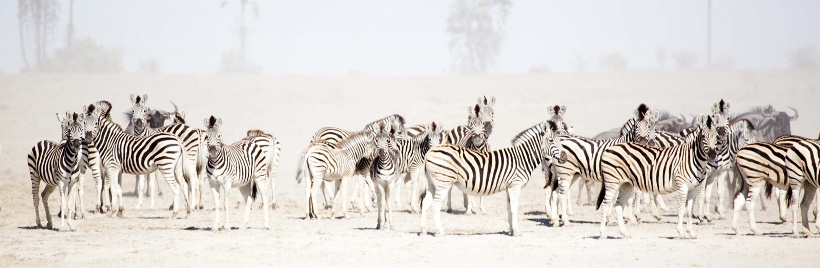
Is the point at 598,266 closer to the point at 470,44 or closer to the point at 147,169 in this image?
the point at 147,169

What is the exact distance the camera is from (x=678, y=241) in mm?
13086

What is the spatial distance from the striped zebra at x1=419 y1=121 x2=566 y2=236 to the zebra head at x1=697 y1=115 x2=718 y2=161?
205 cm

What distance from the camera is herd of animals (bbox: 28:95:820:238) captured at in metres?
13.2

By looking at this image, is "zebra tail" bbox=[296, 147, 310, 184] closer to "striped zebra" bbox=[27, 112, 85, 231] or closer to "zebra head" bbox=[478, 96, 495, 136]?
"zebra head" bbox=[478, 96, 495, 136]

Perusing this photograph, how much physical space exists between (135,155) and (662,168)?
30.7ft

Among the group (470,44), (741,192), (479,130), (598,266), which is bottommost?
(598,266)

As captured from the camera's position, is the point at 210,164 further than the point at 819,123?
No

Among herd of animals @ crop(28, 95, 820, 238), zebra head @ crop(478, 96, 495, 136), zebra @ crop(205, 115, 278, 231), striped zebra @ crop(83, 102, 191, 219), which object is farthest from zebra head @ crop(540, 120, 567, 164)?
striped zebra @ crop(83, 102, 191, 219)

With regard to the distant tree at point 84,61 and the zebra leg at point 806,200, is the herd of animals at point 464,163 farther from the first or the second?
the distant tree at point 84,61

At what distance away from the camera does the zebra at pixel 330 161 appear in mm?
15820

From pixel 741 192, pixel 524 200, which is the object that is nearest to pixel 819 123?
pixel 524 200

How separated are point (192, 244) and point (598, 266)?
227 inches

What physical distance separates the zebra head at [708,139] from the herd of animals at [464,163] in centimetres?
2

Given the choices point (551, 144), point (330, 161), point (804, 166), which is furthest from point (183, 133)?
point (804, 166)
